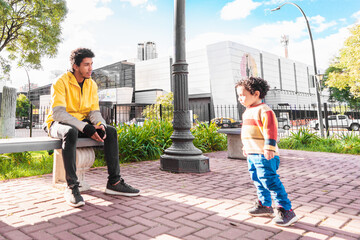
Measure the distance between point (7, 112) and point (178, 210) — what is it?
605 centimetres

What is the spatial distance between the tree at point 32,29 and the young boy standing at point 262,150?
552 inches

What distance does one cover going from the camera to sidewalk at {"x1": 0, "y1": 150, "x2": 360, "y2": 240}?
2.03m

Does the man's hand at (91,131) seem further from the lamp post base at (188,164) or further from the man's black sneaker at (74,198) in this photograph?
the lamp post base at (188,164)

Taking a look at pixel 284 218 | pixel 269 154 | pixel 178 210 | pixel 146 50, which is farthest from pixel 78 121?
pixel 146 50

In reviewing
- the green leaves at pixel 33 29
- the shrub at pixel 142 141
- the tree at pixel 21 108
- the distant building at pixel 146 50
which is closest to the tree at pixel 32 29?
the green leaves at pixel 33 29

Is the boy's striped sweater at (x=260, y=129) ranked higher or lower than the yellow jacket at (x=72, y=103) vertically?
lower

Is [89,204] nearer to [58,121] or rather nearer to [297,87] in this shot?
[58,121]

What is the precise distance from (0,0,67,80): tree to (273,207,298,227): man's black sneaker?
14.6 metres

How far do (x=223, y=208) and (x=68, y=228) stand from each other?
1.52 m

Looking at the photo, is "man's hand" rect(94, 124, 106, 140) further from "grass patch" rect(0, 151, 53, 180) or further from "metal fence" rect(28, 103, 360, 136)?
"metal fence" rect(28, 103, 360, 136)

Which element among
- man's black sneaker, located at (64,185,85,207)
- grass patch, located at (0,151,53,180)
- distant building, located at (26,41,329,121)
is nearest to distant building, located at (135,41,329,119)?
distant building, located at (26,41,329,121)

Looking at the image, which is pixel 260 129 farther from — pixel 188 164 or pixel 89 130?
pixel 188 164

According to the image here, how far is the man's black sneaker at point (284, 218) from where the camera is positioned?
214 cm

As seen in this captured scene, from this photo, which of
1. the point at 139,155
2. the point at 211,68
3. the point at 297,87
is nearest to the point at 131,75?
the point at 211,68
